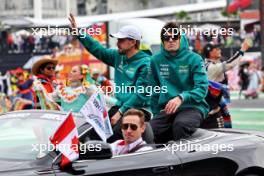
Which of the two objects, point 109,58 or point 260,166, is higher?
point 109,58

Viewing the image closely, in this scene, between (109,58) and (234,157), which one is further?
(109,58)

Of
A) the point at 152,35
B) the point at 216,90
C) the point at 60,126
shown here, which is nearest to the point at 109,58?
the point at 216,90

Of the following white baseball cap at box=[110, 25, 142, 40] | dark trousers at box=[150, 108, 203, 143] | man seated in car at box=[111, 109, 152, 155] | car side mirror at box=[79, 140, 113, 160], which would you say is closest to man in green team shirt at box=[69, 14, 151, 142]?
white baseball cap at box=[110, 25, 142, 40]

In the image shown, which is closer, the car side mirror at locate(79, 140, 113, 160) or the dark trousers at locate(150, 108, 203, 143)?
the car side mirror at locate(79, 140, 113, 160)

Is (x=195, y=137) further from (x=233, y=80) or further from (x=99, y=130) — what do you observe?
(x=233, y=80)

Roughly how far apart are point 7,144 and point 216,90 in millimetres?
3565

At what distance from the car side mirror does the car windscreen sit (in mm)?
242

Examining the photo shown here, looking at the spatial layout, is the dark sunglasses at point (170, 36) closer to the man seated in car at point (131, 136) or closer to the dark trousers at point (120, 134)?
the dark trousers at point (120, 134)

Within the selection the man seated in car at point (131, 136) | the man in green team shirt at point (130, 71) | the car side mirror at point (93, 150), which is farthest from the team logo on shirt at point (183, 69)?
the car side mirror at point (93, 150)

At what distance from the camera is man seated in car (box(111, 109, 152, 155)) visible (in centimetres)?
590

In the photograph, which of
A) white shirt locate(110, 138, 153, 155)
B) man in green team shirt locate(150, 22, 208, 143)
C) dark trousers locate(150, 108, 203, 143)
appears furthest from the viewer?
man in green team shirt locate(150, 22, 208, 143)

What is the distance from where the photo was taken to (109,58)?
796 cm

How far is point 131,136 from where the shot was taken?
5.95 meters

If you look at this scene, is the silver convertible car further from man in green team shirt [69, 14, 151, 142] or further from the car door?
man in green team shirt [69, 14, 151, 142]
